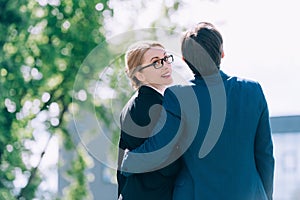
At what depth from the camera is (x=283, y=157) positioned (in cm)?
2548

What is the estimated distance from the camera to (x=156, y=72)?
2926 millimetres

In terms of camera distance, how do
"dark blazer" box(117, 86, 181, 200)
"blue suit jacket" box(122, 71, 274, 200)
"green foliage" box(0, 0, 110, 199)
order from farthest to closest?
1. "green foliage" box(0, 0, 110, 199)
2. "dark blazer" box(117, 86, 181, 200)
3. "blue suit jacket" box(122, 71, 274, 200)

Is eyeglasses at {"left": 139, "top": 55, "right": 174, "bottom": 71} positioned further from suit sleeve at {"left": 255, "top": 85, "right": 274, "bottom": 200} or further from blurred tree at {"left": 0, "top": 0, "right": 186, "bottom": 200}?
blurred tree at {"left": 0, "top": 0, "right": 186, "bottom": 200}

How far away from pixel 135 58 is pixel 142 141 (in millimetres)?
308

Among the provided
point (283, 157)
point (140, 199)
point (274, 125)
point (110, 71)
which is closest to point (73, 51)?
point (110, 71)

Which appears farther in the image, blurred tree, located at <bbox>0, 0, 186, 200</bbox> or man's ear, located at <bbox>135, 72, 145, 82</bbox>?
blurred tree, located at <bbox>0, 0, 186, 200</bbox>

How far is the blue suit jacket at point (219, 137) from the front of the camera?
2713 mm

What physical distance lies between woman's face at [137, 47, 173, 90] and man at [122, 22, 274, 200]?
6.7 inches

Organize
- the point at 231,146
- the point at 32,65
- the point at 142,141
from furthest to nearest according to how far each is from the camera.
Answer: the point at 32,65
the point at 142,141
the point at 231,146

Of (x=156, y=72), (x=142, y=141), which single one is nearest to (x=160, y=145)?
(x=142, y=141)

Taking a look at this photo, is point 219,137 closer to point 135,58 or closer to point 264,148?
point 264,148

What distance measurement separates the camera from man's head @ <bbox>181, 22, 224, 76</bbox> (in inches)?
108

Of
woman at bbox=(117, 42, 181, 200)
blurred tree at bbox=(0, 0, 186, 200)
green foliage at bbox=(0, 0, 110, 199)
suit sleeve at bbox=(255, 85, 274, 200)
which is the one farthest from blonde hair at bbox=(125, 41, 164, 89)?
green foliage at bbox=(0, 0, 110, 199)

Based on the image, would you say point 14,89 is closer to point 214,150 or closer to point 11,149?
point 11,149
